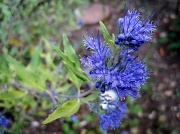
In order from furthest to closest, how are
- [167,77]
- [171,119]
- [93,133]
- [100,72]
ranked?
[167,77], [171,119], [93,133], [100,72]

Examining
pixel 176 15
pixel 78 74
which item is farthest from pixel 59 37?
pixel 78 74

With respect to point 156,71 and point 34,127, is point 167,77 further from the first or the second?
point 34,127

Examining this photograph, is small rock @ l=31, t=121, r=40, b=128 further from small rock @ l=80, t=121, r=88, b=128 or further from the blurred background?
small rock @ l=80, t=121, r=88, b=128

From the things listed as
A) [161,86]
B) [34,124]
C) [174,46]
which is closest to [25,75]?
[34,124]

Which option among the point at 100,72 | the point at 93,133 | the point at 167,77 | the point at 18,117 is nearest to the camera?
the point at 100,72

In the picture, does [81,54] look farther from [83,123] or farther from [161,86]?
[161,86]

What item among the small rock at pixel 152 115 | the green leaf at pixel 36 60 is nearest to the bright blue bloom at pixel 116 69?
the green leaf at pixel 36 60

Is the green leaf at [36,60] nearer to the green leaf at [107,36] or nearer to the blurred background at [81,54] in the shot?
the blurred background at [81,54]
